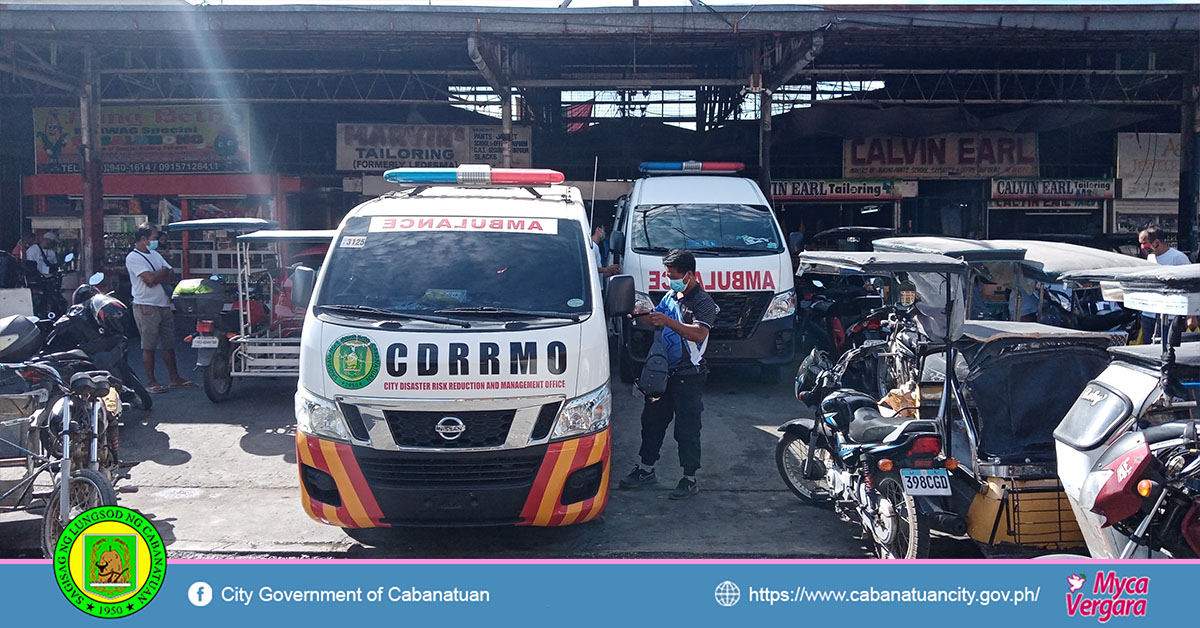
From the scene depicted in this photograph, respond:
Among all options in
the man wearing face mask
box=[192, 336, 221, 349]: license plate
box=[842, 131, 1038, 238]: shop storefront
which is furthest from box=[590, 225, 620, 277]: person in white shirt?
box=[842, 131, 1038, 238]: shop storefront

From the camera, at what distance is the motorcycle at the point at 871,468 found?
4340 millimetres

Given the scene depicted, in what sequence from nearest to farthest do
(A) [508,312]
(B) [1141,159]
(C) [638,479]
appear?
(A) [508,312], (C) [638,479], (B) [1141,159]

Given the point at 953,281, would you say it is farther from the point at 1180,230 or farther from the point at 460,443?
the point at 1180,230

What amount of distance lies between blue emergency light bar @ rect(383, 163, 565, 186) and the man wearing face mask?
1.21m

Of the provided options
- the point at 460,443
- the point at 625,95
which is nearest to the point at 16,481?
the point at 460,443

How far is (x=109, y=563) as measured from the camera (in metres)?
3.50

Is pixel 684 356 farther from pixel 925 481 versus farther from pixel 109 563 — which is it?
pixel 109 563

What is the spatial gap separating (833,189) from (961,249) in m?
11.2

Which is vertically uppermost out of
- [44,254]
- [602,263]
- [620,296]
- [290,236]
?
[290,236]

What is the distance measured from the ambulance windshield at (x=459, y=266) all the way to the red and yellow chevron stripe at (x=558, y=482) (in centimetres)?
79

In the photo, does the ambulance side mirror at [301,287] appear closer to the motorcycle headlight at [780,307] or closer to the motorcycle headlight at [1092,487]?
the motorcycle headlight at [1092,487]
